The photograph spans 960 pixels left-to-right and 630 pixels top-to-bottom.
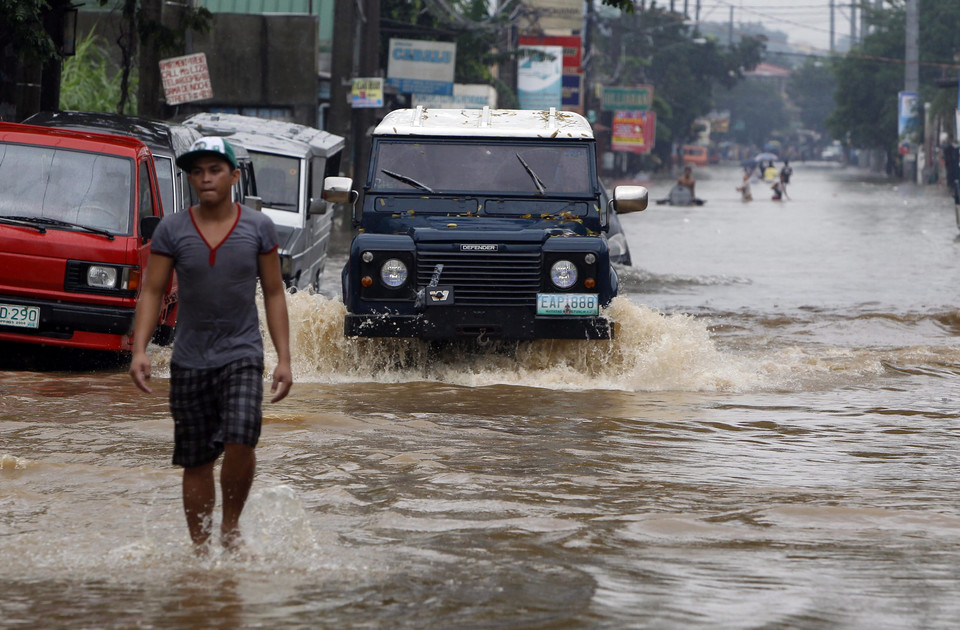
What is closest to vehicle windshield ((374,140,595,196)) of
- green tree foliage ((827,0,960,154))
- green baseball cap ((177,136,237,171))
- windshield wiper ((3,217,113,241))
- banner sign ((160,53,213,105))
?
windshield wiper ((3,217,113,241))

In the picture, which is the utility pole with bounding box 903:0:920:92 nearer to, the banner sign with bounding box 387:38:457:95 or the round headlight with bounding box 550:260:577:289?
the banner sign with bounding box 387:38:457:95

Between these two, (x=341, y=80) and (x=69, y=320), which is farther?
(x=341, y=80)

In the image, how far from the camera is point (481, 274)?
32.8 ft

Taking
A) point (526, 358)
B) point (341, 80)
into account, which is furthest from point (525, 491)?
point (341, 80)

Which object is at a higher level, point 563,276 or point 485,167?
point 485,167

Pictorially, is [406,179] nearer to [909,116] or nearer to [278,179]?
[278,179]

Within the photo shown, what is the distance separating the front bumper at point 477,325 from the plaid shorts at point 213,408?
468 centimetres

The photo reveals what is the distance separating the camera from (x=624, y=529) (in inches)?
238

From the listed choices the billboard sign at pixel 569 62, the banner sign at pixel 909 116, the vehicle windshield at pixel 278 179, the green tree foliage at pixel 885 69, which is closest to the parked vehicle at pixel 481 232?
the vehicle windshield at pixel 278 179

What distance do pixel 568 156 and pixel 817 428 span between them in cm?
308

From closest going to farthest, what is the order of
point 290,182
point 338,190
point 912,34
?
point 338,190
point 290,182
point 912,34

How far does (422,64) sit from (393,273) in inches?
975

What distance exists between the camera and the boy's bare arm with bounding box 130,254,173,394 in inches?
207

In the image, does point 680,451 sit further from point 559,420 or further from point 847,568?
point 847,568
